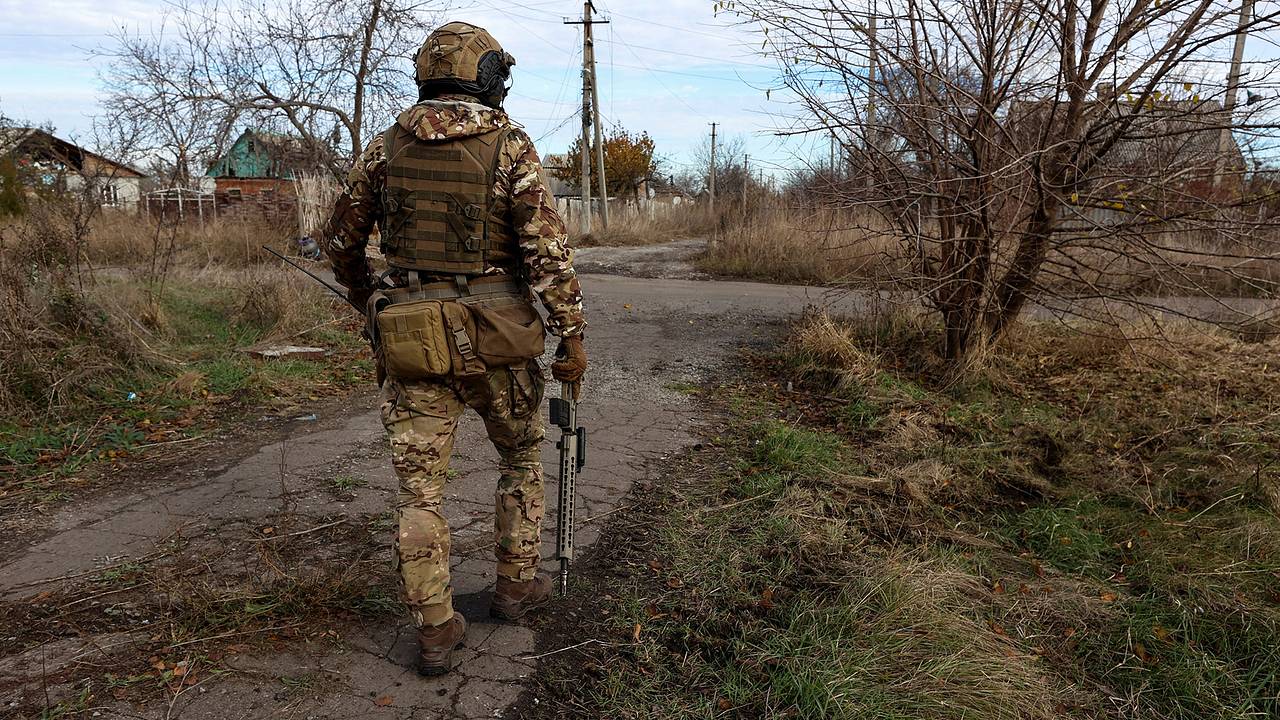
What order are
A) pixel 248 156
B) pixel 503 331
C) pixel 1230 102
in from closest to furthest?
1. pixel 503 331
2. pixel 1230 102
3. pixel 248 156

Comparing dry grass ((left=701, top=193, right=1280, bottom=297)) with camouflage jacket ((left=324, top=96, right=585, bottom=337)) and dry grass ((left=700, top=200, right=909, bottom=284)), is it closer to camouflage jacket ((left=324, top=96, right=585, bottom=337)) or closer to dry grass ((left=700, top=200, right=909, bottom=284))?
dry grass ((left=700, top=200, right=909, bottom=284))

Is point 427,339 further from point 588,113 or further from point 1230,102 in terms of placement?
point 588,113

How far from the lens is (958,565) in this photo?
316 centimetres

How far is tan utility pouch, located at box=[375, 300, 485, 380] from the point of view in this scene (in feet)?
7.92

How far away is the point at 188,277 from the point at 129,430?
16.8 feet

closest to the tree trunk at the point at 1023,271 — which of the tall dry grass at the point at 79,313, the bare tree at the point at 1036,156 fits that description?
the bare tree at the point at 1036,156

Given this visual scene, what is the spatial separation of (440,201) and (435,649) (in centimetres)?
147

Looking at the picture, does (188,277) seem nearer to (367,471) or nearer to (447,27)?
(367,471)

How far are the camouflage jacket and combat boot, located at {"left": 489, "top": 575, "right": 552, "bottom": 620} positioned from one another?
96cm

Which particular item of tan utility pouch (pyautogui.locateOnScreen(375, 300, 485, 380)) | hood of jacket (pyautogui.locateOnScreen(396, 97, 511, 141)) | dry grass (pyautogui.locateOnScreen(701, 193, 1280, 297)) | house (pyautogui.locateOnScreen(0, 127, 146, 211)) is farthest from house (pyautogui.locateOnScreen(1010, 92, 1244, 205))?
house (pyautogui.locateOnScreen(0, 127, 146, 211))

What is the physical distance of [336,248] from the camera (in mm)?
2734

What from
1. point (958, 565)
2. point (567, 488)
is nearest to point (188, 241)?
point (567, 488)

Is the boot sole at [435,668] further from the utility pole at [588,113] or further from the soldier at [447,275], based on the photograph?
the utility pole at [588,113]

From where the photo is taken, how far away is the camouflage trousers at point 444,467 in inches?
96.7
